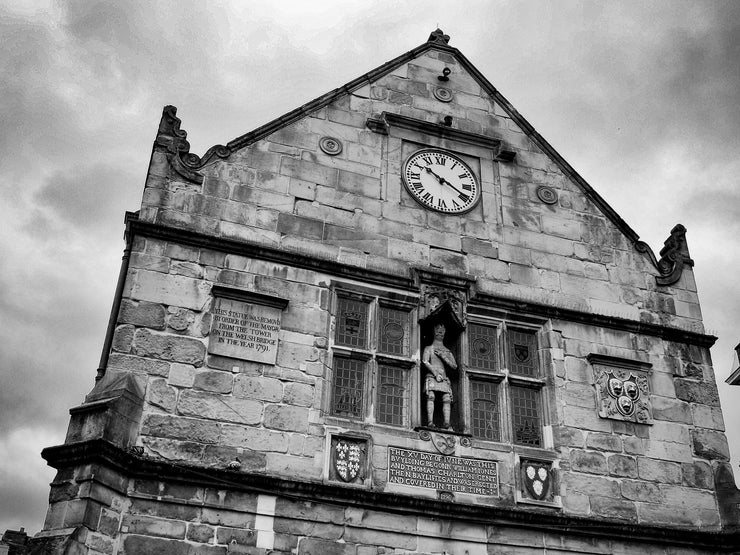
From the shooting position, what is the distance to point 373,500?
11086 mm

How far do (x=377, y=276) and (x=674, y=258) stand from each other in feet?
18.4

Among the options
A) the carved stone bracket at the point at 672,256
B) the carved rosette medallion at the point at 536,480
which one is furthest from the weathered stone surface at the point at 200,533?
the carved stone bracket at the point at 672,256

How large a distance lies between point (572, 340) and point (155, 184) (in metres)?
6.89

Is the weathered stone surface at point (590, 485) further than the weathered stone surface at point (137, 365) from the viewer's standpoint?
Yes

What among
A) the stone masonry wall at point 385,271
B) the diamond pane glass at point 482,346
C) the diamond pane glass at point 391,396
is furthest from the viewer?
the diamond pane glass at point 482,346

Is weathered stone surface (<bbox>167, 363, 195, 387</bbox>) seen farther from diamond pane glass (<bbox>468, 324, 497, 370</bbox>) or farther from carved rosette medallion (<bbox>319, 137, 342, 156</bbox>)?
carved rosette medallion (<bbox>319, 137, 342, 156</bbox>)

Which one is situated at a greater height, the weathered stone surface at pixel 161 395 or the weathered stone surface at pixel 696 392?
the weathered stone surface at pixel 696 392

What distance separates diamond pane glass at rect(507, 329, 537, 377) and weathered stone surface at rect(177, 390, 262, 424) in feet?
13.6

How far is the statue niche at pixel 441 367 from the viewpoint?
12320 mm

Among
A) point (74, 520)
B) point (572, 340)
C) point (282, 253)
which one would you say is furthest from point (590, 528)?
point (74, 520)

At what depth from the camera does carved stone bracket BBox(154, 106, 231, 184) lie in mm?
13070

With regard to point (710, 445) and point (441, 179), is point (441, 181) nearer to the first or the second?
point (441, 179)

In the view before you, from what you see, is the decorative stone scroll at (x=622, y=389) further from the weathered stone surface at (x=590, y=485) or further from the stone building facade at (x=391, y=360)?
the weathered stone surface at (x=590, y=485)

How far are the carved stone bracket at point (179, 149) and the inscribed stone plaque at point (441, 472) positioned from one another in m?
5.20
